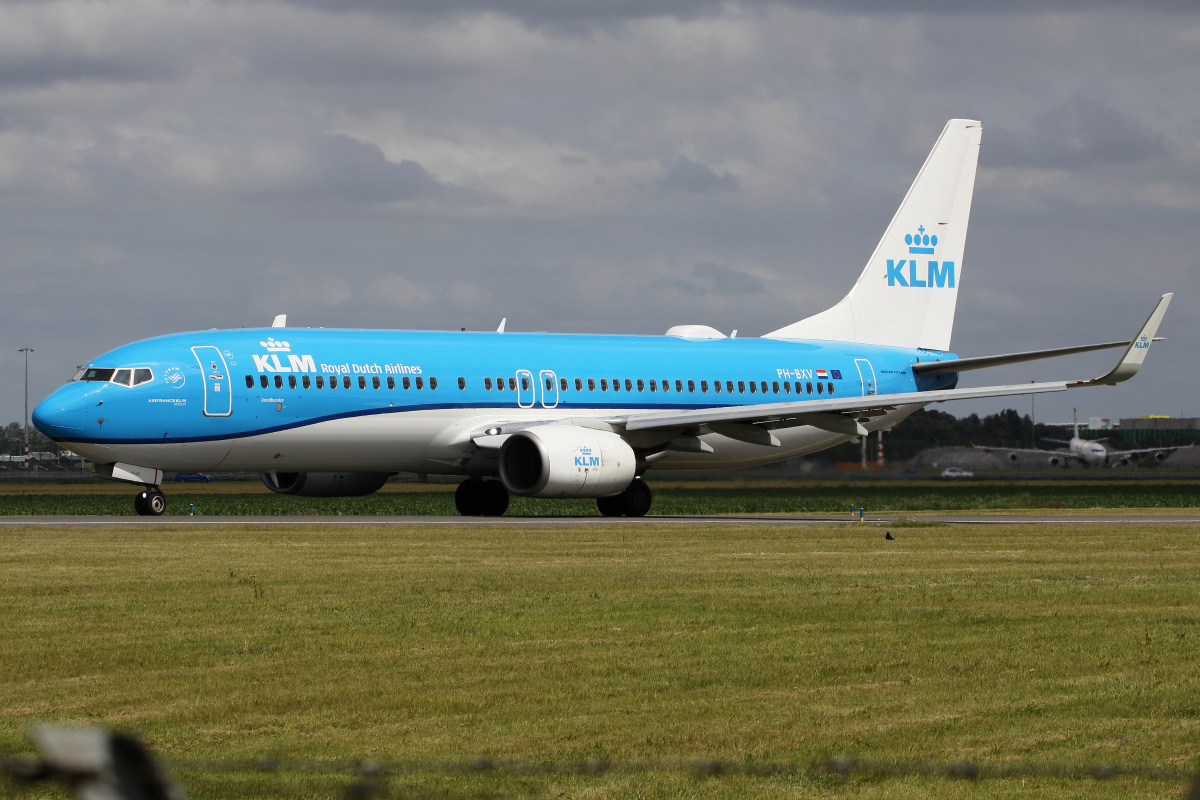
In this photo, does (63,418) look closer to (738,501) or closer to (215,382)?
(215,382)

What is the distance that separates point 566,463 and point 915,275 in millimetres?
15836

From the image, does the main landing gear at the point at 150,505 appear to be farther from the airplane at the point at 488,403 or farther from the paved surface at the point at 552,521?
the paved surface at the point at 552,521

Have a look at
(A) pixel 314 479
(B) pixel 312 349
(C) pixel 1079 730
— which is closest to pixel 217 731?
(C) pixel 1079 730

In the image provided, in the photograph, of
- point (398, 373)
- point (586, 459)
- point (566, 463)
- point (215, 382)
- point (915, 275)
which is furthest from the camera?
point (915, 275)

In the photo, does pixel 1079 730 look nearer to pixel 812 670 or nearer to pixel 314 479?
pixel 812 670

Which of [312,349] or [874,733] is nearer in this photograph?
[874,733]

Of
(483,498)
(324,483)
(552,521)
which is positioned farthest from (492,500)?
(552,521)

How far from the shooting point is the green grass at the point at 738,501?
40281 millimetres

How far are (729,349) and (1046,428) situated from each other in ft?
91.6

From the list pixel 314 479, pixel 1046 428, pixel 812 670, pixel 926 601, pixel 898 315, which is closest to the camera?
pixel 812 670

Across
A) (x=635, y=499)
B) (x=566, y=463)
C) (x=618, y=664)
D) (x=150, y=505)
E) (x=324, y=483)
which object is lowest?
(x=618, y=664)

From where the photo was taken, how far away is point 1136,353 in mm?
31500

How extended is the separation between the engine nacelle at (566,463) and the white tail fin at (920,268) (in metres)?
10.8

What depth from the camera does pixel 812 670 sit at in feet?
35.4
